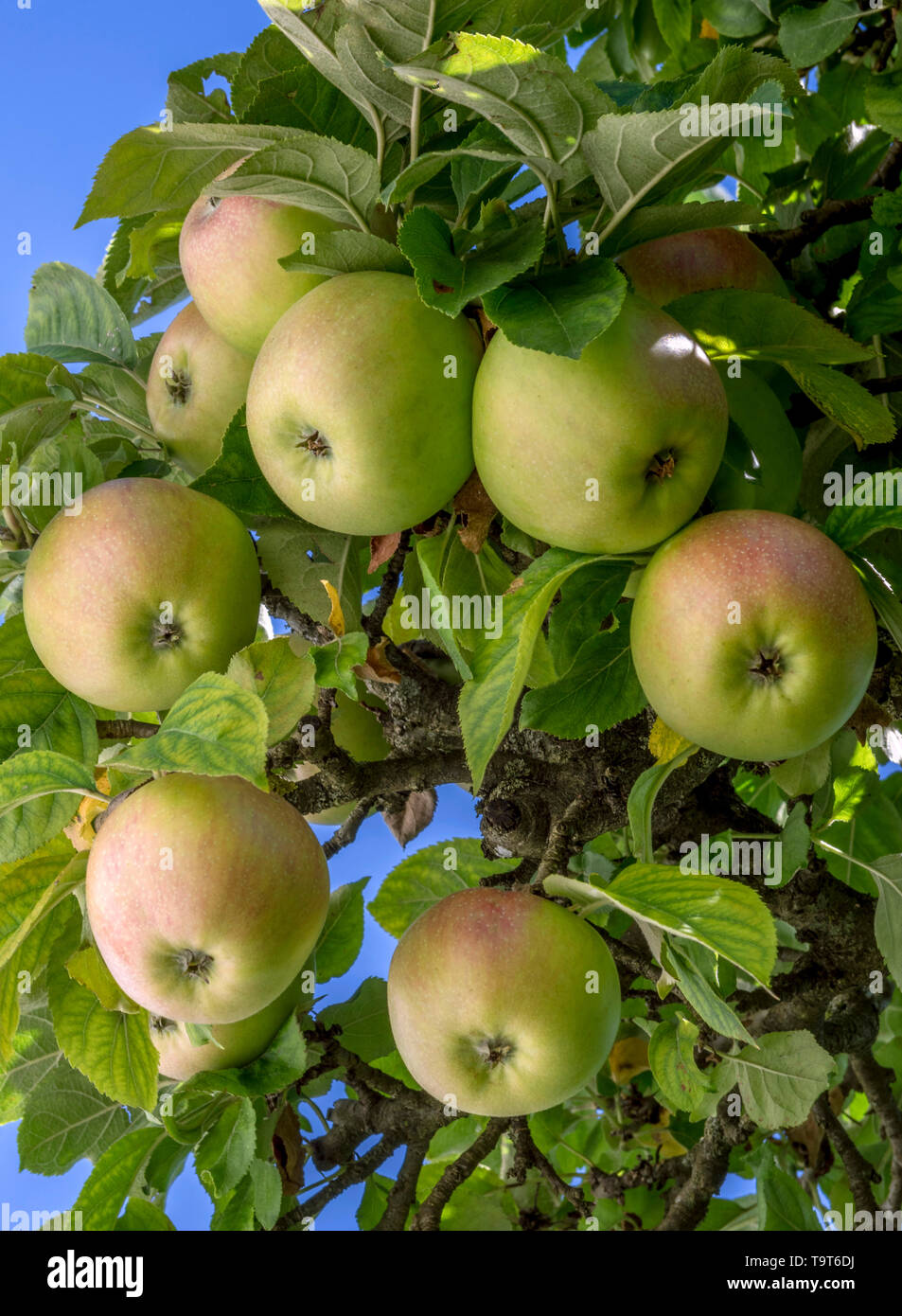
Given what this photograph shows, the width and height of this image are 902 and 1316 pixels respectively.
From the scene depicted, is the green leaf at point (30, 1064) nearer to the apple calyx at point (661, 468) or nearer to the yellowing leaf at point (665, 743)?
the yellowing leaf at point (665, 743)

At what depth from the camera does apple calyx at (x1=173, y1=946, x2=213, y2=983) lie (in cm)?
57

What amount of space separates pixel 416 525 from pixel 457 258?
0.14m

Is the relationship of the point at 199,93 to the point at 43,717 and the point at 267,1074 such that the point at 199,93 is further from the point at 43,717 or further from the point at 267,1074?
the point at 267,1074

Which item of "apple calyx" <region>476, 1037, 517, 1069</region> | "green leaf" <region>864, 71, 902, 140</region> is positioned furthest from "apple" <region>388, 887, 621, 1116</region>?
"green leaf" <region>864, 71, 902, 140</region>

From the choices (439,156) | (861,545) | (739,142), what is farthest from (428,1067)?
(739,142)

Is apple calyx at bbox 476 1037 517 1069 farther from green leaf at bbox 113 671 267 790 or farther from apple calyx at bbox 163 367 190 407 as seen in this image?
apple calyx at bbox 163 367 190 407

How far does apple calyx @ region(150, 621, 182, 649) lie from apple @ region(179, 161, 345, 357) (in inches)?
6.8

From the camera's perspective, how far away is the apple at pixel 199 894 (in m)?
0.55

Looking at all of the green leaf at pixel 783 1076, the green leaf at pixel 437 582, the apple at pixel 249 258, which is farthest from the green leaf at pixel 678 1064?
the apple at pixel 249 258

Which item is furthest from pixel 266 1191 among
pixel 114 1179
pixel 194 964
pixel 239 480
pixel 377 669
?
pixel 239 480

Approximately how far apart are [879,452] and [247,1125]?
592mm

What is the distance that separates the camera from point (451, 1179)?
91 centimetres

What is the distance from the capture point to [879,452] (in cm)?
71

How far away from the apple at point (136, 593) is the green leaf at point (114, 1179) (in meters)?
0.39
